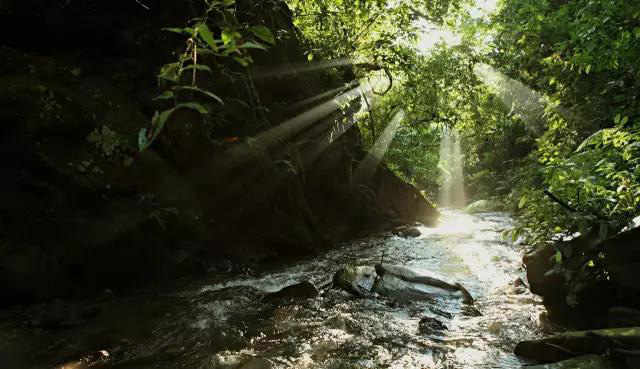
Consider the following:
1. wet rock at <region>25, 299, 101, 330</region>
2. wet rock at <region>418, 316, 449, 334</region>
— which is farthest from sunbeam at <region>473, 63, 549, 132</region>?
wet rock at <region>25, 299, 101, 330</region>

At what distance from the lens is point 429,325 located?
4.96m

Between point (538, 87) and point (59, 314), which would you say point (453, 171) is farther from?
point (59, 314)

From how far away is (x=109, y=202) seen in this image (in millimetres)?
6871

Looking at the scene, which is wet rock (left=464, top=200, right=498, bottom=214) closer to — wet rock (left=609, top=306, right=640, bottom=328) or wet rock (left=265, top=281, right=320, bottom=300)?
wet rock (left=265, top=281, right=320, bottom=300)

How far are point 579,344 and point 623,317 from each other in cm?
76

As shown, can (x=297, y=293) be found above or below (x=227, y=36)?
below

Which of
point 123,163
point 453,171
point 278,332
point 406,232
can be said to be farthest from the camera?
point 453,171

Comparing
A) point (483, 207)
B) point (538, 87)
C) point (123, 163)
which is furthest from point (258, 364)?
point (483, 207)

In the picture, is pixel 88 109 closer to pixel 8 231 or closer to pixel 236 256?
pixel 8 231

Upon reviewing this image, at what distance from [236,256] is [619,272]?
22.7 ft

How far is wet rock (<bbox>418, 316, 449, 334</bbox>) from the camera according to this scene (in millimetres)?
4844

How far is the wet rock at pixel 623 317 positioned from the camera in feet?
12.6

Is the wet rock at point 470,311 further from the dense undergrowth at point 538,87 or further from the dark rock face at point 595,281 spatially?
the dense undergrowth at point 538,87

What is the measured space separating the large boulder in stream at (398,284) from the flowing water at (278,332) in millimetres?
222
